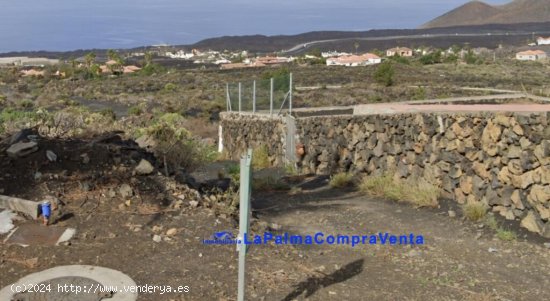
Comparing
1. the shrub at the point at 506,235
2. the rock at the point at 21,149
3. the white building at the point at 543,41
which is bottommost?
the white building at the point at 543,41

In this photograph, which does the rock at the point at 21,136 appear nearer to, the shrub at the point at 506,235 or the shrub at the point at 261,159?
the shrub at the point at 506,235

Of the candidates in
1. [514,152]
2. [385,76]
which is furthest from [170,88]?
[514,152]

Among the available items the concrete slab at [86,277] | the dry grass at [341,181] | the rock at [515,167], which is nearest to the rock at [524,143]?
the rock at [515,167]

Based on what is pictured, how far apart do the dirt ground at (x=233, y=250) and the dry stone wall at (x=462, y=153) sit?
500 millimetres

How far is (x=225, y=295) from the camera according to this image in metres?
5.36

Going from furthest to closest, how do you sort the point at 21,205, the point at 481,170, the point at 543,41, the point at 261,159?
the point at 543,41 < the point at 261,159 < the point at 481,170 < the point at 21,205

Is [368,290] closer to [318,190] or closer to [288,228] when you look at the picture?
[288,228]

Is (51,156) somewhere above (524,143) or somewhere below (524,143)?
below

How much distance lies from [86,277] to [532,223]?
5057 mm

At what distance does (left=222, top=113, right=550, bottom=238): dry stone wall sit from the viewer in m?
7.59

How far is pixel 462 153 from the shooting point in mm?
9094

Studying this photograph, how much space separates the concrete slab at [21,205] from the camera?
6695 millimetres

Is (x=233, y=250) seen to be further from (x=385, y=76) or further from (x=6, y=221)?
(x=385, y=76)

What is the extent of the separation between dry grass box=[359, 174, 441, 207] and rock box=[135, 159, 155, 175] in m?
3.79
